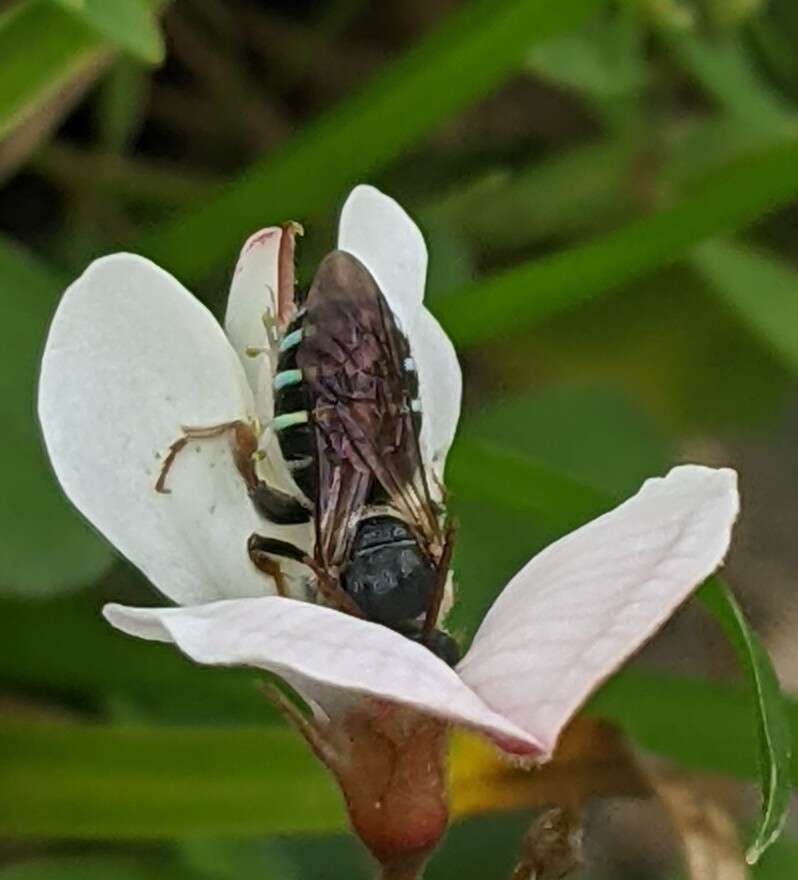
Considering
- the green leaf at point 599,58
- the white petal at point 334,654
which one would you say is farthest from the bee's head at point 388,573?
the green leaf at point 599,58

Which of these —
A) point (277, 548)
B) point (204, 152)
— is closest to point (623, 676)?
point (277, 548)

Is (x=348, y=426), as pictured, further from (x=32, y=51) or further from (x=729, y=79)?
(x=729, y=79)

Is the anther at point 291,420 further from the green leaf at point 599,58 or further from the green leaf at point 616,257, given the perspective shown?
the green leaf at point 599,58

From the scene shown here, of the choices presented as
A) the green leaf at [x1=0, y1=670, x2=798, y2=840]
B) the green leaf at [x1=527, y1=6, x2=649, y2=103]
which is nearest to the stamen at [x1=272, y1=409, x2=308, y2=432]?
the green leaf at [x1=0, y1=670, x2=798, y2=840]

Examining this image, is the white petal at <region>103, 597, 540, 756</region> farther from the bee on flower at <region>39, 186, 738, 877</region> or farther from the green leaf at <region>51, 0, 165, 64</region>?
the green leaf at <region>51, 0, 165, 64</region>

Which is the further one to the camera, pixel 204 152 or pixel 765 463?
pixel 765 463

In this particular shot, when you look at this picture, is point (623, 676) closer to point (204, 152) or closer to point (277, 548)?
point (277, 548)
